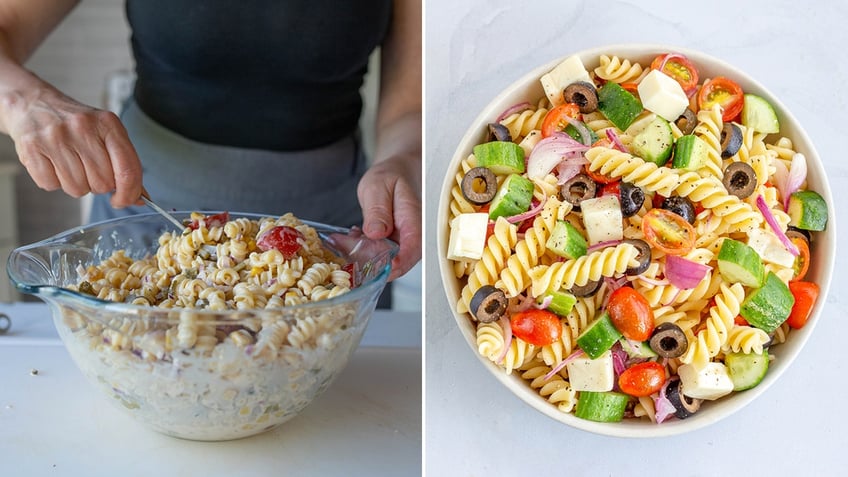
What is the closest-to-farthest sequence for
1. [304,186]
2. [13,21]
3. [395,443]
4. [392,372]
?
[395,443]
[392,372]
[13,21]
[304,186]

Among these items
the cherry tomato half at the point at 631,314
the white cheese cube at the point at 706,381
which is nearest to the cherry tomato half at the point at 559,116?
the cherry tomato half at the point at 631,314

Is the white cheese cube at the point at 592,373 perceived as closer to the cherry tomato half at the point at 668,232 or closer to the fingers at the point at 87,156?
the cherry tomato half at the point at 668,232

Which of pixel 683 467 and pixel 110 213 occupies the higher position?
pixel 683 467

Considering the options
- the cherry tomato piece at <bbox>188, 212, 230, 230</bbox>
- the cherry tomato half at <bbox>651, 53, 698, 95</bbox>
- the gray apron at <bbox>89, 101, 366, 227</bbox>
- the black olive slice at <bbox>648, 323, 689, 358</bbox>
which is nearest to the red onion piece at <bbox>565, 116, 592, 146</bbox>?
the cherry tomato half at <bbox>651, 53, 698, 95</bbox>

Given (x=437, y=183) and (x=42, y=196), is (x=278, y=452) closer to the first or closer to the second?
(x=437, y=183)

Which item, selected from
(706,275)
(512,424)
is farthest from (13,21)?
(706,275)

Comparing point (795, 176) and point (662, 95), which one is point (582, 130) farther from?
point (795, 176)

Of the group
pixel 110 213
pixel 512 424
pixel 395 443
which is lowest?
pixel 110 213
